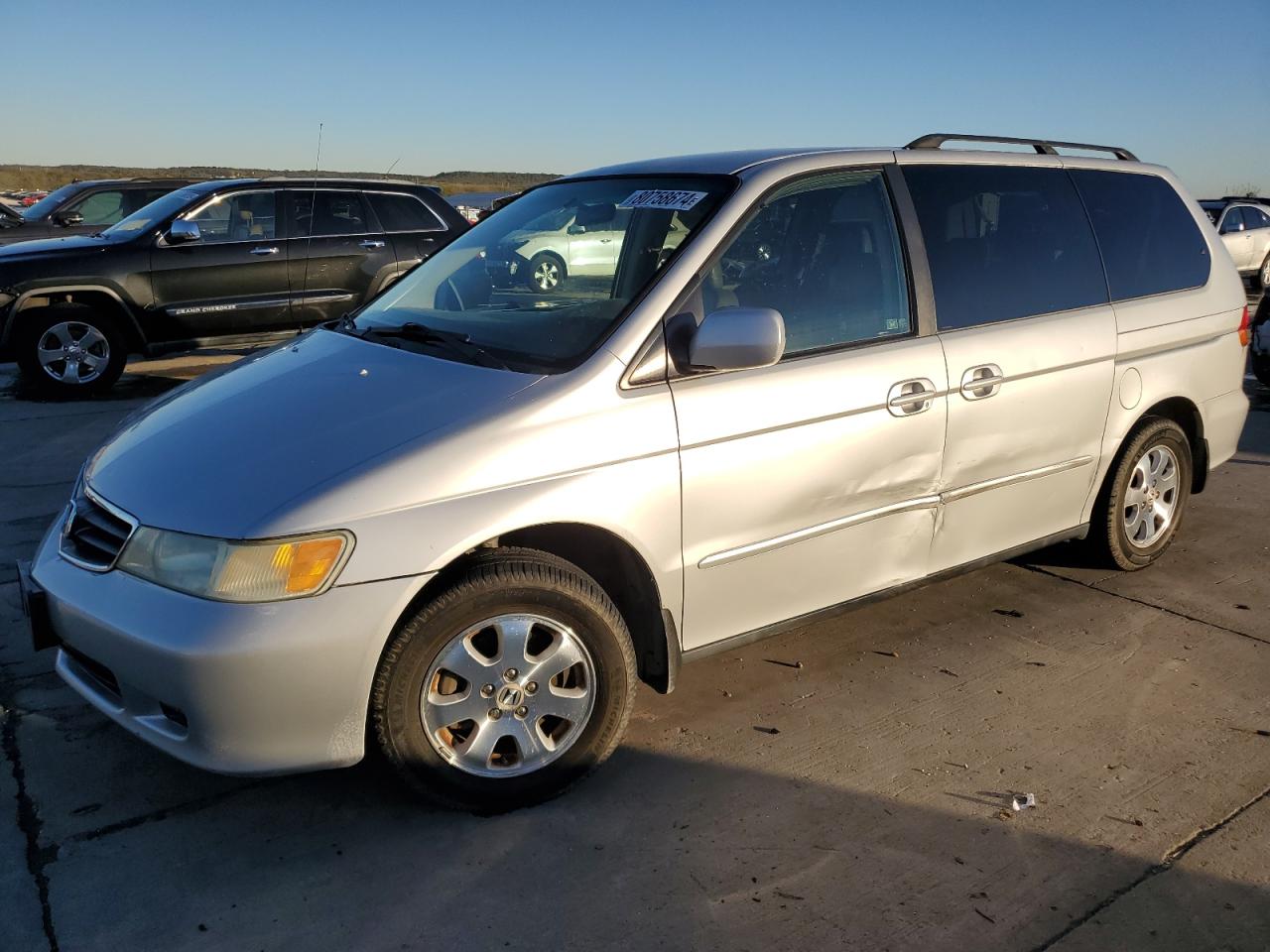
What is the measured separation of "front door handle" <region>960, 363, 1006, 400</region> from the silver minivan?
2 centimetres

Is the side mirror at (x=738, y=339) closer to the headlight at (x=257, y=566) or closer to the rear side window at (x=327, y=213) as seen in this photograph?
the headlight at (x=257, y=566)

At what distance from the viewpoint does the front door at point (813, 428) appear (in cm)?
322

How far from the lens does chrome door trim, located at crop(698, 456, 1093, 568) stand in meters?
3.29

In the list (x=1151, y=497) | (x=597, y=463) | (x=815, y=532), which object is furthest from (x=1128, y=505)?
(x=597, y=463)

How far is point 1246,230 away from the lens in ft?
61.0

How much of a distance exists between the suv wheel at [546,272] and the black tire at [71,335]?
6.53m

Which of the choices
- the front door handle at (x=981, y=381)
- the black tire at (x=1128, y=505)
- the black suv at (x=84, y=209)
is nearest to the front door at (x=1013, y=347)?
the front door handle at (x=981, y=381)

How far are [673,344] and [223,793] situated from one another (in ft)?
6.07

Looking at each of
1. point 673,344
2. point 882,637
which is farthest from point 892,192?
point 882,637

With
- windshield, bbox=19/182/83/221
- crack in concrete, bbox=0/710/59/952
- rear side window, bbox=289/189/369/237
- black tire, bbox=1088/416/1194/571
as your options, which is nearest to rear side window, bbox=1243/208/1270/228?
rear side window, bbox=289/189/369/237

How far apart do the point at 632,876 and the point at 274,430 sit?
1.54 m

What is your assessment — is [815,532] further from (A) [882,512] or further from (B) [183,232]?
(B) [183,232]

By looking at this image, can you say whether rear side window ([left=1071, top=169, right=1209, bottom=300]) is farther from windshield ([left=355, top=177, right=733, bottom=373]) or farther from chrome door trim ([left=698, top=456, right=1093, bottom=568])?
windshield ([left=355, top=177, right=733, bottom=373])

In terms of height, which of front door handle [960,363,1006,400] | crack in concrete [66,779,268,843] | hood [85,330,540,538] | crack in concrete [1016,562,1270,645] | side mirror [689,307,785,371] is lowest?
crack in concrete [66,779,268,843]
